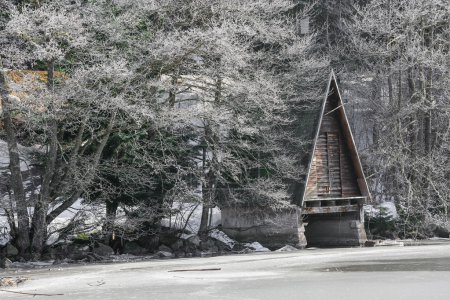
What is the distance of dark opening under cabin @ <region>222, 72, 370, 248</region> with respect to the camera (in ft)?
88.4

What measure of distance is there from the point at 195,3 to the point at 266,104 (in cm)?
461

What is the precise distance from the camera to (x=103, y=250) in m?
24.2

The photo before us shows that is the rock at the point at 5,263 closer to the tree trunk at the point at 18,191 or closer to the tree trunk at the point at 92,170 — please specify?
the tree trunk at the point at 18,191

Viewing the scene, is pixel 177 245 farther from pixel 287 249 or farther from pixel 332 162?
pixel 332 162

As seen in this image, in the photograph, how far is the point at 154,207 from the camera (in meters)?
24.2

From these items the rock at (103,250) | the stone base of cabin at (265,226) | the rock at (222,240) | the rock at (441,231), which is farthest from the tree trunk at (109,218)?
the rock at (441,231)

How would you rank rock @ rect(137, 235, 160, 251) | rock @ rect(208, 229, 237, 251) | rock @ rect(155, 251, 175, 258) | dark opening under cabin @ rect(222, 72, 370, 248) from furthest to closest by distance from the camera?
rock @ rect(208, 229, 237, 251) → dark opening under cabin @ rect(222, 72, 370, 248) → rock @ rect(137, 235, 160, 251) → rock @ rect(155, 251, 175, 258)

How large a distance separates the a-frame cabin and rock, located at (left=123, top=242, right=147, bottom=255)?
686 cm

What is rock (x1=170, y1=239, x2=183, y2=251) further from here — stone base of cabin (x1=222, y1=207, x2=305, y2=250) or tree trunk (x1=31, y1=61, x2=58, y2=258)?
tree trunk (x1=31, y1=61, x2=58, y2=258)

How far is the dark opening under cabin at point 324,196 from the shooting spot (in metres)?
26.9

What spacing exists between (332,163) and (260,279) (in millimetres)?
14840

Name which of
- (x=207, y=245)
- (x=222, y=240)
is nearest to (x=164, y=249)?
(x=207, y=245)

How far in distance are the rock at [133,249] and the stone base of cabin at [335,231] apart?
8.01m

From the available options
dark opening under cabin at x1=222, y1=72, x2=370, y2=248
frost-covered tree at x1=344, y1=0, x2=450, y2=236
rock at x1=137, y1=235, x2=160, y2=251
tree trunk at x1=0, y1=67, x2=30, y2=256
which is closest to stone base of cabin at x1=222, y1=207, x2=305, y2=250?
dark opening under cabin at x1=222, y1=72, x2=370, y2=248
